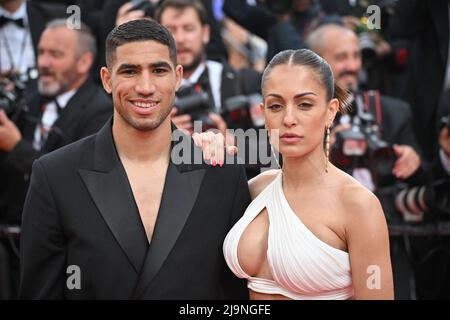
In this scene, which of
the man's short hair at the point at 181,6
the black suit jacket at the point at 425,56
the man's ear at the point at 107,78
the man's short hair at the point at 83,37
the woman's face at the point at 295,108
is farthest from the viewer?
the black suit jacket at the point at 425,56

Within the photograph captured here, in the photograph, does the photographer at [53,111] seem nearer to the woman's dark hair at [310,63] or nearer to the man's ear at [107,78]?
the man's ear at [107,78]

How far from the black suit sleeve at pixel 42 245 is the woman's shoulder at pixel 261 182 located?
641 mm

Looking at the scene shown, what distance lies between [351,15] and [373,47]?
31 cm

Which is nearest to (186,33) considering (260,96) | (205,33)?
(205,33)

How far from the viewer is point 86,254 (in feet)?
8.82

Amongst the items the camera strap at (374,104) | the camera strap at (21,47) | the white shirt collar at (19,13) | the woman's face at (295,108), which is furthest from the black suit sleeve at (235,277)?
the white shirt collar at (19,13)

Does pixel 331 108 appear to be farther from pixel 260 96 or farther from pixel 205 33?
pixel 205 33

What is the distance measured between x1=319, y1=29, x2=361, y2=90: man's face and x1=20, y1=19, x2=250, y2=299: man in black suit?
5.84ft

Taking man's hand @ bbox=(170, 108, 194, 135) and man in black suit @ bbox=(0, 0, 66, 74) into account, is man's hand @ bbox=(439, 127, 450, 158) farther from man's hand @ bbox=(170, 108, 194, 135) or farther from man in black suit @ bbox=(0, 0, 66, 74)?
man in black suit @ bbox=(0, 0, 66, 74)

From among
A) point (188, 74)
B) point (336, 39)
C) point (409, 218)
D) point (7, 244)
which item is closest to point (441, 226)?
point (409, 218)

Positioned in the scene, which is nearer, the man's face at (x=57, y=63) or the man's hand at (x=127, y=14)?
the man's hand at (x=127, y=14)

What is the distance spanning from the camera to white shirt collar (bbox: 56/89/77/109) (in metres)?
4.54

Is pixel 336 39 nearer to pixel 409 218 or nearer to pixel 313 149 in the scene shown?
pixel 409 218

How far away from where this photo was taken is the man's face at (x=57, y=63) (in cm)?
455
